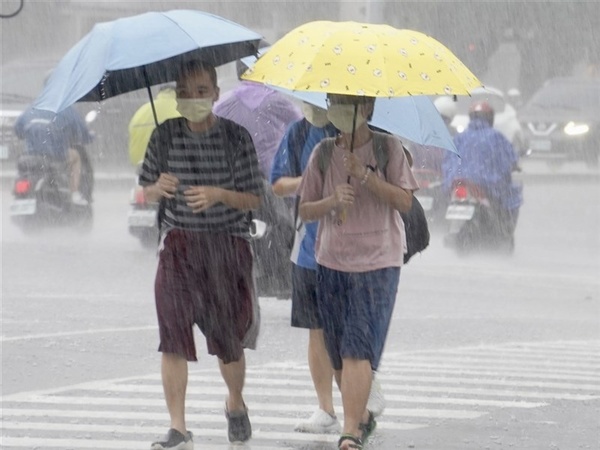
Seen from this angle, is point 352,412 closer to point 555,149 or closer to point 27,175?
point 27,175

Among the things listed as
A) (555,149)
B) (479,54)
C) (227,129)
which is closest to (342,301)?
(227,129)

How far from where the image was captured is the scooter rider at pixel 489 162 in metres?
16.9

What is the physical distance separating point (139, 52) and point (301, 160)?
1.02 meters

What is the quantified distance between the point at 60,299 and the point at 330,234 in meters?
6.48

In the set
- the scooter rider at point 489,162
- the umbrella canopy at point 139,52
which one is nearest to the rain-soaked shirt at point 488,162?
the scooter rider at point 489,162

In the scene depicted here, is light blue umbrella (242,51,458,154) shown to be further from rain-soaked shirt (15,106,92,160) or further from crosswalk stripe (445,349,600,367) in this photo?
rain-soaked shirt (15,106,92,160)

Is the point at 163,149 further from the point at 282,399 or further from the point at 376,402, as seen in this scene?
the point at 282,399

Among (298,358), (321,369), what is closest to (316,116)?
(321,369)

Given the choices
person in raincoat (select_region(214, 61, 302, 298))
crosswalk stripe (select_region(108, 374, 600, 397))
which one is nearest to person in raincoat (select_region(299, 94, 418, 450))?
person in raincoat (select_region(214, 61, 302, 298))

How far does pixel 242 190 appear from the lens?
665 centimetres

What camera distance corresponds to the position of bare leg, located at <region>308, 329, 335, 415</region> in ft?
23.8

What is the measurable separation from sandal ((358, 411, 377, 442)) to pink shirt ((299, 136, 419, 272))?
72cm

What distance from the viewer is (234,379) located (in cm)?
693

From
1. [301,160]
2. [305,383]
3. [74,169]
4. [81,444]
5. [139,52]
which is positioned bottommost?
[74,169]
